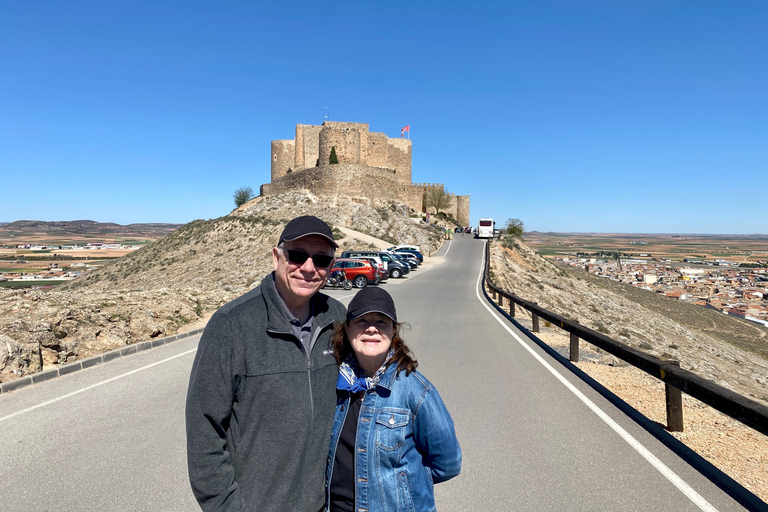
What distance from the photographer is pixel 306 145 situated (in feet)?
219

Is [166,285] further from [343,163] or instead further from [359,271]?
[343,163]

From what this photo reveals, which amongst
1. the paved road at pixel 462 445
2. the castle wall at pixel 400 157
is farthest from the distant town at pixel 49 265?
the castle wall at pixel 400 157

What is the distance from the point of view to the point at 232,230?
4341 cm

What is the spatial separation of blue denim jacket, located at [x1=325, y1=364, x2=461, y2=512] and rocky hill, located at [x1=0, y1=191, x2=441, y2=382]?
23.6ft

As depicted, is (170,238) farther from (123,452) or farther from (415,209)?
(123,452)

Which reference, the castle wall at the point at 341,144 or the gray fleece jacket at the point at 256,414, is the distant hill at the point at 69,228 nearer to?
the castle wall at the point at 341,144

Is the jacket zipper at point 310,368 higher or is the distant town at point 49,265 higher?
the jacket zipper at point 310,368

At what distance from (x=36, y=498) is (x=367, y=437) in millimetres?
3254

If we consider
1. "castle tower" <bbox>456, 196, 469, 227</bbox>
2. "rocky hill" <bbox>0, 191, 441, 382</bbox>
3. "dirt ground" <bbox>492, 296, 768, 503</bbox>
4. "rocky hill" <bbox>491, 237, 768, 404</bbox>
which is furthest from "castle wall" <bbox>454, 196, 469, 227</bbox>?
"dirt ground" <bbox>492, 296, 768, 503</bbox>

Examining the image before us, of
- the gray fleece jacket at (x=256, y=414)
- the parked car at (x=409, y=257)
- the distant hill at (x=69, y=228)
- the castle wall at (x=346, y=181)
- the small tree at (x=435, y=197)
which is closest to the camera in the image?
the gray fleece jacket at (x=256, y=414)

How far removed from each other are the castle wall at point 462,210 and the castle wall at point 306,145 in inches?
1298

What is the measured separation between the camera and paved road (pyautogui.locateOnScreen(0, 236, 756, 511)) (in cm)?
356

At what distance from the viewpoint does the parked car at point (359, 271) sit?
77.1ft

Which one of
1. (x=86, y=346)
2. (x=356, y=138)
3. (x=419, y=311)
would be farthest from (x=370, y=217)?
(x=86, y=346)
